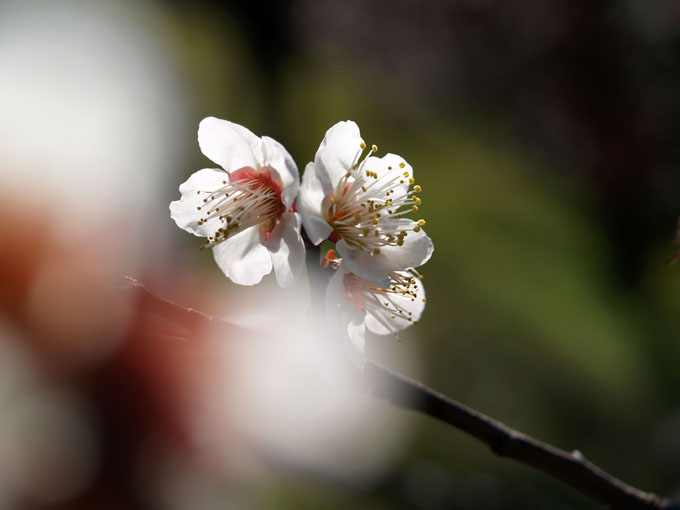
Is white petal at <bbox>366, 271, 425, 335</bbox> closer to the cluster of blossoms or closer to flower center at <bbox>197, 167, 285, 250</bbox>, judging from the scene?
the cluster of blossoms

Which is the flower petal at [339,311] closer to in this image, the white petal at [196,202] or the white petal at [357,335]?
the white petal at [357,335]

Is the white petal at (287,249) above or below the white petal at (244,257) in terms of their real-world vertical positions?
above

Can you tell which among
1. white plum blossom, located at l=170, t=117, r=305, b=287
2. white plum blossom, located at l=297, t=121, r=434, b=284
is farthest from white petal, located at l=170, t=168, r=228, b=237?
white plum blossom, located at l=297, t=121, r=434, b=284

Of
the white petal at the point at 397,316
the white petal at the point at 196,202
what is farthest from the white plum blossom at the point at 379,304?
the white petal at the point at 196,202

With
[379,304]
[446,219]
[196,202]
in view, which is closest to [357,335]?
[379,304]

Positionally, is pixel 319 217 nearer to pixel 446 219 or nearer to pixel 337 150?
pixel 337 150

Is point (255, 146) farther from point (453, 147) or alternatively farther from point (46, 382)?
point (453, 147)
